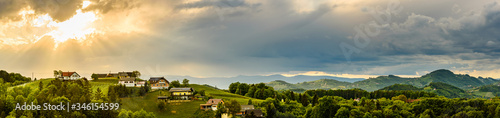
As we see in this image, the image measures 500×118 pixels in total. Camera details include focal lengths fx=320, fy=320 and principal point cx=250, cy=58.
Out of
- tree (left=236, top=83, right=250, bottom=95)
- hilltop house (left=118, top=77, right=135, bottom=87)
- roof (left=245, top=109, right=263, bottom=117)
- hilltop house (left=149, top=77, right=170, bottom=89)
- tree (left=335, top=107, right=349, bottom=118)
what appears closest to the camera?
roof (left=245, top=109, right=263, bottom=117)

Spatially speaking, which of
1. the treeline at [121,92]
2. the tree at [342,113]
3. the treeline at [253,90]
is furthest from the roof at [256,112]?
the treeline at [253,90]

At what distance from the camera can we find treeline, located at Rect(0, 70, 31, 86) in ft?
488

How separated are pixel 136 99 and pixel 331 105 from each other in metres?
69.2

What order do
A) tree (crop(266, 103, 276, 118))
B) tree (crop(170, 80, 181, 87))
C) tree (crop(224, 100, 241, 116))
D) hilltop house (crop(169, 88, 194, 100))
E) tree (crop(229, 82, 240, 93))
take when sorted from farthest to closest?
tree (crop(229, 82, 240, 93)), tree (crop(170, 80, 181, 87)), hilltop house (crop(169, 88, 194, 100)), tree (crop(266, 103, 276, 118)), tree (crop(224, 100, 241, 116))

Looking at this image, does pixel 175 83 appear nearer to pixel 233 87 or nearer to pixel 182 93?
pixel 182 93

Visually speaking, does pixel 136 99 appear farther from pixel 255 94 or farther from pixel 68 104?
pixel 255 94

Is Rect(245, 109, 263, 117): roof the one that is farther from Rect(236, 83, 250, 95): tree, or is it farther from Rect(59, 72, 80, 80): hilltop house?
Rect(59, 72, 80, 80): hilltop house

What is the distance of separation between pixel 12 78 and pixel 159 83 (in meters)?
→ 76.6

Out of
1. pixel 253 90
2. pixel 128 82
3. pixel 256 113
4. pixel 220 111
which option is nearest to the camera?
pixel 220 111

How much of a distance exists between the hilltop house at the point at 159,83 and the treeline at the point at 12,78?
213 ft

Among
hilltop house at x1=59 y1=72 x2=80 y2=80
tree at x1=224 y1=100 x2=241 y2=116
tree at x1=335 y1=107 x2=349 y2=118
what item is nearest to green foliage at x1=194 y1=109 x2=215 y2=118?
tree at x1=224 y1=100 x2=241 y2=116

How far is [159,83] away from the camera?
14138cm

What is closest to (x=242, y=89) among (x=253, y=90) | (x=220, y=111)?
(x=253, y=90)

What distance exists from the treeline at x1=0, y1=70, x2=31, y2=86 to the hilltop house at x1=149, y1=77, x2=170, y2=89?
213ft
